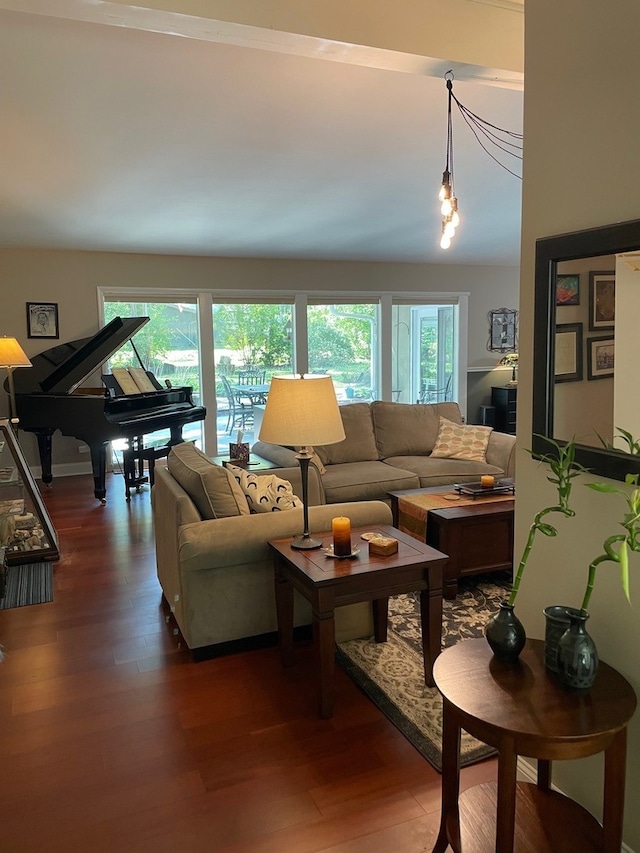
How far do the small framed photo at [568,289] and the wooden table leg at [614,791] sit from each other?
1063 mm

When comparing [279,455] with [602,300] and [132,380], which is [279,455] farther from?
[602,300]

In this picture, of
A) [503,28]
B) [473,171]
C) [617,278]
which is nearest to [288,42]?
[503,28]

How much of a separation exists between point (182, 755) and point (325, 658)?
613 mm

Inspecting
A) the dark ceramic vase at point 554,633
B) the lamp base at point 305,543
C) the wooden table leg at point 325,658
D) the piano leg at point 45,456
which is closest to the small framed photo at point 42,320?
the piano leg at point 45,456

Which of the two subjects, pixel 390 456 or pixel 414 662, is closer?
pixel 414 662

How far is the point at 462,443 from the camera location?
17.2 ft

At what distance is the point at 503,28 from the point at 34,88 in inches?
104

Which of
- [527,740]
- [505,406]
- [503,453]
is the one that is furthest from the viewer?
[505,406]

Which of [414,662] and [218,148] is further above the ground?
[218,148]

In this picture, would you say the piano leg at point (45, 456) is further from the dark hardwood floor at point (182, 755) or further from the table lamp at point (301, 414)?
the table lamp at point (301, 414)

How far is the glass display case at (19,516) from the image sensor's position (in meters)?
4.27

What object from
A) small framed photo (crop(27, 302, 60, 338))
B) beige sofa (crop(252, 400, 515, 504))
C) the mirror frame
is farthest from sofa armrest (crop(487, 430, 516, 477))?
small framed photo (crop(27, 302, 60, 338))

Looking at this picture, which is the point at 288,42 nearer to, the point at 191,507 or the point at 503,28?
the point at 503,28

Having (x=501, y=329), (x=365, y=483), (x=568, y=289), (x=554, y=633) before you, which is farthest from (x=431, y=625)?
(x=501, y=329)
